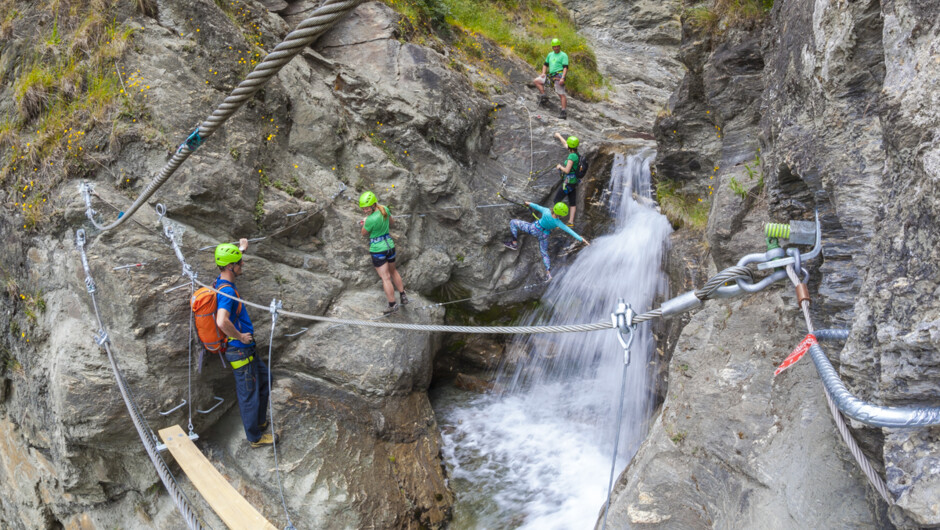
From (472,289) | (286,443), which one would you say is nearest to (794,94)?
(472,289)

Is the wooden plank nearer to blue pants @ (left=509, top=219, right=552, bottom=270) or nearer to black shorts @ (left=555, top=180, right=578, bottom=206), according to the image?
blue pants @ (left=509, top=219, right=552, bottom=270)

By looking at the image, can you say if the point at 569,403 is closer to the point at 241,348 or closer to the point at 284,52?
the point at 241,348

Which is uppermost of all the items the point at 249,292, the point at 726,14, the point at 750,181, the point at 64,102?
the point at 726,14

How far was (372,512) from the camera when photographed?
245 inches

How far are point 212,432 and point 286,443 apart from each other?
98 centimetres

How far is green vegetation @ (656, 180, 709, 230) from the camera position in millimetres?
7984

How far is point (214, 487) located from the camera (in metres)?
4.92

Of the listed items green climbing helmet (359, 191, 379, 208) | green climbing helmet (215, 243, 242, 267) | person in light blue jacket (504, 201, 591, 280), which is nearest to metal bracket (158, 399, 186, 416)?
green climbing helmet (215, 243, 242, 267)

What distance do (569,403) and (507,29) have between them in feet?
33.1

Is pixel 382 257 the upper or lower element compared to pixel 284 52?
lower

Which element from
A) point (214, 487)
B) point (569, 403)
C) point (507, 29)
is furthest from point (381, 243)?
point (507, 29)

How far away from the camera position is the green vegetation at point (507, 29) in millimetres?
10633

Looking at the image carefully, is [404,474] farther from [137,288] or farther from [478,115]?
[478,115]

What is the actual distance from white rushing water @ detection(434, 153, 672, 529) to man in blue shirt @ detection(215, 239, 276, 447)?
2658 mm
